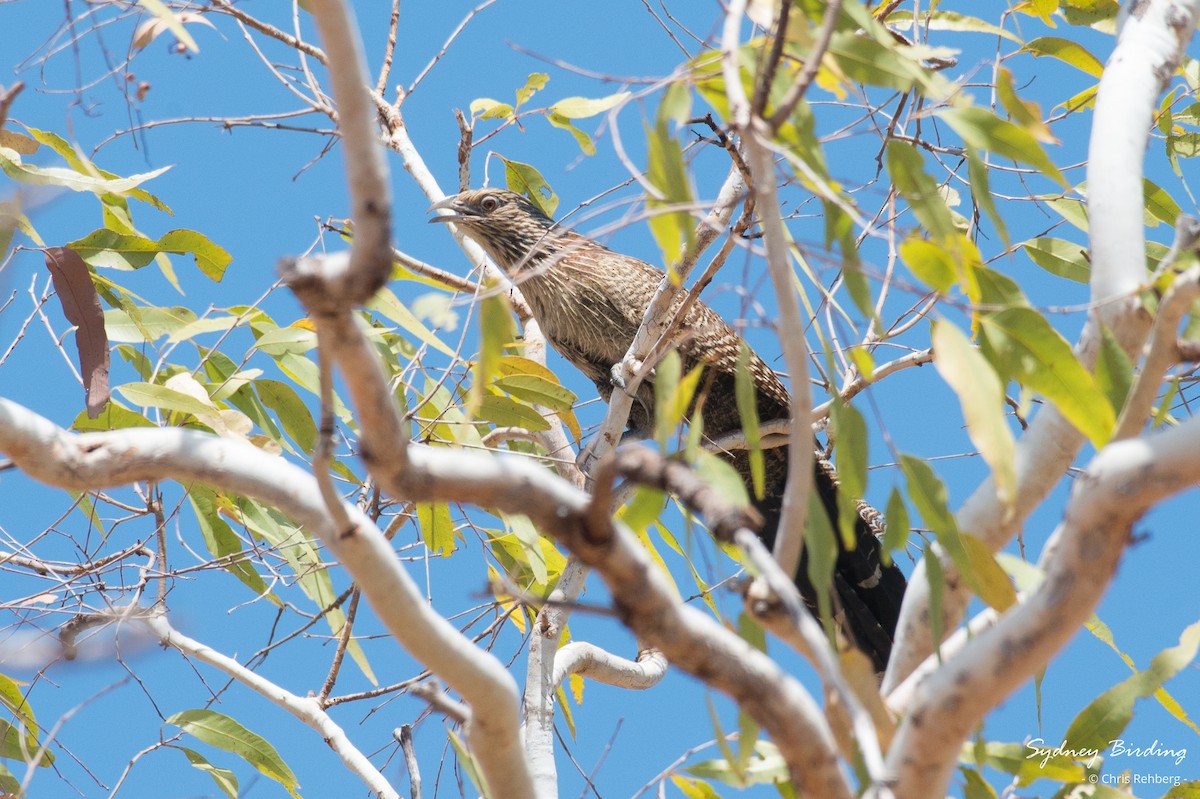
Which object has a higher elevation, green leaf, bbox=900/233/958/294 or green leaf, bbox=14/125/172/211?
green leaf, bbox=14/125/172/211

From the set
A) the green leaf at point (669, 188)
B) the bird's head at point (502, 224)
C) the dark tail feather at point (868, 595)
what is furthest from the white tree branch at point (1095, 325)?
the bird's head at point (502, 224)

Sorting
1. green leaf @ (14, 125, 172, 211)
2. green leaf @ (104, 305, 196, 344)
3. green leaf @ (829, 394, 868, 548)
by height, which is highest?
green leaf @ (14, 125, 172, 211)

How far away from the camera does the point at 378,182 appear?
1.12 metres

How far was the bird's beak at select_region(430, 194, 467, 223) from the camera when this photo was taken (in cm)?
396

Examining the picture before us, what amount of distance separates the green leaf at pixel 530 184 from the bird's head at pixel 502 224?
0.09 m

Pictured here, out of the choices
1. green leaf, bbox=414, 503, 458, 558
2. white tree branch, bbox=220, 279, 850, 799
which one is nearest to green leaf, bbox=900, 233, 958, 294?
white tree branch, bbox=220, 279, 850, 799

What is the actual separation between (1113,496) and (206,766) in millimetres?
2438

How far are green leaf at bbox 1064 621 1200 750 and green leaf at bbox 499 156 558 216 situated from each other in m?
2.80

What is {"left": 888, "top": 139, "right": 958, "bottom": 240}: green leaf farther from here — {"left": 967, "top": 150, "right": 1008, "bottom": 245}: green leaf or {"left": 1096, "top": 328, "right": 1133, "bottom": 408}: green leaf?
{"left": 1096, "top": 328, "right": 1133, "bottom": 408}: green leaf

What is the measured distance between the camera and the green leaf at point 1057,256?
245cm

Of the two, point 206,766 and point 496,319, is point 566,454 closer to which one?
point 206,766

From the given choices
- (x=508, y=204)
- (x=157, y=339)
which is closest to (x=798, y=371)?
(x=157, y=339)

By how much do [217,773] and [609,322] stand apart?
1959 mm

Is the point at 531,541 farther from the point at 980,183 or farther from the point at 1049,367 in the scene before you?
the point at 1049,367
